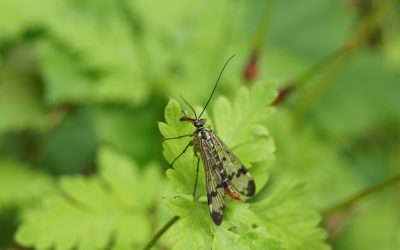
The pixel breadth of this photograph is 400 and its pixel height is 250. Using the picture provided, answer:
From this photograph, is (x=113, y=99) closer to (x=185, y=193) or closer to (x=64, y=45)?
(x=64, y=45)

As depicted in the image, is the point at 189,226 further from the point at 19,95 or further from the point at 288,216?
the point at 19,95

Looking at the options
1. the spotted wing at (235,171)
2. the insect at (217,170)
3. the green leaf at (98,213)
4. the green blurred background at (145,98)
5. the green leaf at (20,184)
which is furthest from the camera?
the green blurred background at (145,98)

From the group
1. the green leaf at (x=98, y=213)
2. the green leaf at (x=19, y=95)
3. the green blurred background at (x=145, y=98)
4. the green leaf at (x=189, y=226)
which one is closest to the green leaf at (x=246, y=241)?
the green leaf at (x=189, y=226)

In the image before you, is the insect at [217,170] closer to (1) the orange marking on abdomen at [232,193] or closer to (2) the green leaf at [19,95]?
(1) the orange marking on abdomen at [232,193]

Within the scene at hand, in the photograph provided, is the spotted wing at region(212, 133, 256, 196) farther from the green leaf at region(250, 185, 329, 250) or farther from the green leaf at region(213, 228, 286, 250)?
the green leaf at region(213, 228, 286, 250)

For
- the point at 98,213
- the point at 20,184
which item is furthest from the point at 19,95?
the point at 98,213

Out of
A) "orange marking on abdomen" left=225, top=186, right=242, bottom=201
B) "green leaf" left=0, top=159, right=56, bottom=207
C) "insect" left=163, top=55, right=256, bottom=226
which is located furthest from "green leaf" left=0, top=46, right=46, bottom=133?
"orange marking on abdomen" left=225, top=186, right=242, bottom=201
